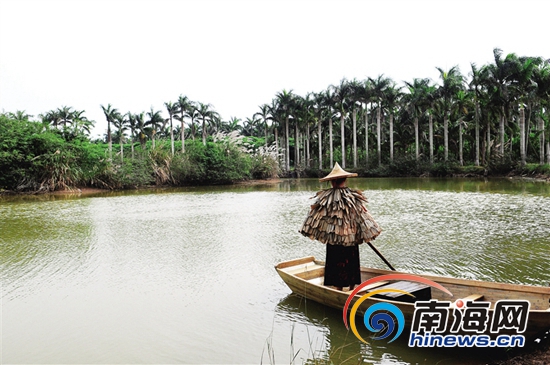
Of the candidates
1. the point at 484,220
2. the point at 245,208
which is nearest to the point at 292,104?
the point at 245,208

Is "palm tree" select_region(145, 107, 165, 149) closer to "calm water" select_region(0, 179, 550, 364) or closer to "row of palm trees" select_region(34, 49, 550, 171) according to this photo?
"row of palm trees" select_region(34, 49, 550, 171)

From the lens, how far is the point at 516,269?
8.98 meters

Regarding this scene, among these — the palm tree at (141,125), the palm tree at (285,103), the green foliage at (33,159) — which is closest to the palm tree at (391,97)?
the palm tree at (285,103)

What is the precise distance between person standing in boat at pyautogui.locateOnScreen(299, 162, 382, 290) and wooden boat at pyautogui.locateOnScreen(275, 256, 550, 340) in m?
0.27

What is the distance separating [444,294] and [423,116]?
4755 cm

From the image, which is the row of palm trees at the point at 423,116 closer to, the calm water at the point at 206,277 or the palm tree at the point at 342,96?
the palm tree at the point at 342,96

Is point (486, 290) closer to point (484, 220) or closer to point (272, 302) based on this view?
point (272, 302)

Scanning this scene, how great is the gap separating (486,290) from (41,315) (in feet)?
22.0

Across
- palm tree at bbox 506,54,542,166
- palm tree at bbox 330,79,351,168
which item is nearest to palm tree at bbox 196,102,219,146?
palm tree at bbox 330,79,351,168

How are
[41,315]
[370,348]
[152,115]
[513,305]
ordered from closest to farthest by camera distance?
1. [513,305]
2. [370,348]
3. [41,315]
4. [152,115]

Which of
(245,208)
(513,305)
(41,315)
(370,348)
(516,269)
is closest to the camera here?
(513,305)

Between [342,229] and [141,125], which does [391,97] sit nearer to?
[141,125]

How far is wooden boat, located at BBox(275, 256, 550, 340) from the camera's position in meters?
4.93

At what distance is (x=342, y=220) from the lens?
6.77 meters
